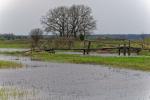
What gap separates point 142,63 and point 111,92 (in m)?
17.7

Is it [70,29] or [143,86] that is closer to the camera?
[143,86]

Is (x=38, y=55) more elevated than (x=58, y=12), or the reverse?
(x=58, y=12)

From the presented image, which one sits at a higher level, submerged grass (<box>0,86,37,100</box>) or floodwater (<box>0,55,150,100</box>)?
submerged grass (<box>0,86,37,100</box>)

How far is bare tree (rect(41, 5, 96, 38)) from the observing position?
9062 centimetres

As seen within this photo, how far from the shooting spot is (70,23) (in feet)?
299

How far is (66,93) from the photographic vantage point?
2005 centimetres

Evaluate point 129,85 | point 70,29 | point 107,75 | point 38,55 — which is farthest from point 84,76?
point 70,29

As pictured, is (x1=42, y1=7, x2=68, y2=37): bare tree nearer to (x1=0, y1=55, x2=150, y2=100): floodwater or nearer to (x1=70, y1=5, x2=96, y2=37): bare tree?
(x1=70, y1=5, x2=96, y2=37): bare tree

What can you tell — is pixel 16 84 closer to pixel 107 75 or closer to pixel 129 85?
pixel 129 85

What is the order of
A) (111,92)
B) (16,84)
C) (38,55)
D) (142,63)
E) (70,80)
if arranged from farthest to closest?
(38,55), (142,63), (70,80), (16,84), (111,92)

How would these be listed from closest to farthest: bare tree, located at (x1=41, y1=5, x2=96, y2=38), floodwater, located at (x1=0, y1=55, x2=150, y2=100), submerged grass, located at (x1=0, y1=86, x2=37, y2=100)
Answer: submerged grass, located at (x1=0, y1=86, x2=37, y2=100)
floodwater, located at (x1=0, y1=55, x2=150, y2=100)
bare tree, located at (x1=41, y1=5, x2=96, y2=38)

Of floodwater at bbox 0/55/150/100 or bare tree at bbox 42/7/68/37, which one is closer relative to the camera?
floodwater at bbox 0/55/150/100

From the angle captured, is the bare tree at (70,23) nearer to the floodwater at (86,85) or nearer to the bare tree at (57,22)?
the bare tree at (57,22)

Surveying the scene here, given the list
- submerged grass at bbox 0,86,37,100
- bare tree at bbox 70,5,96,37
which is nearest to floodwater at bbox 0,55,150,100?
submerged grass at bbox 0,86,37,100
